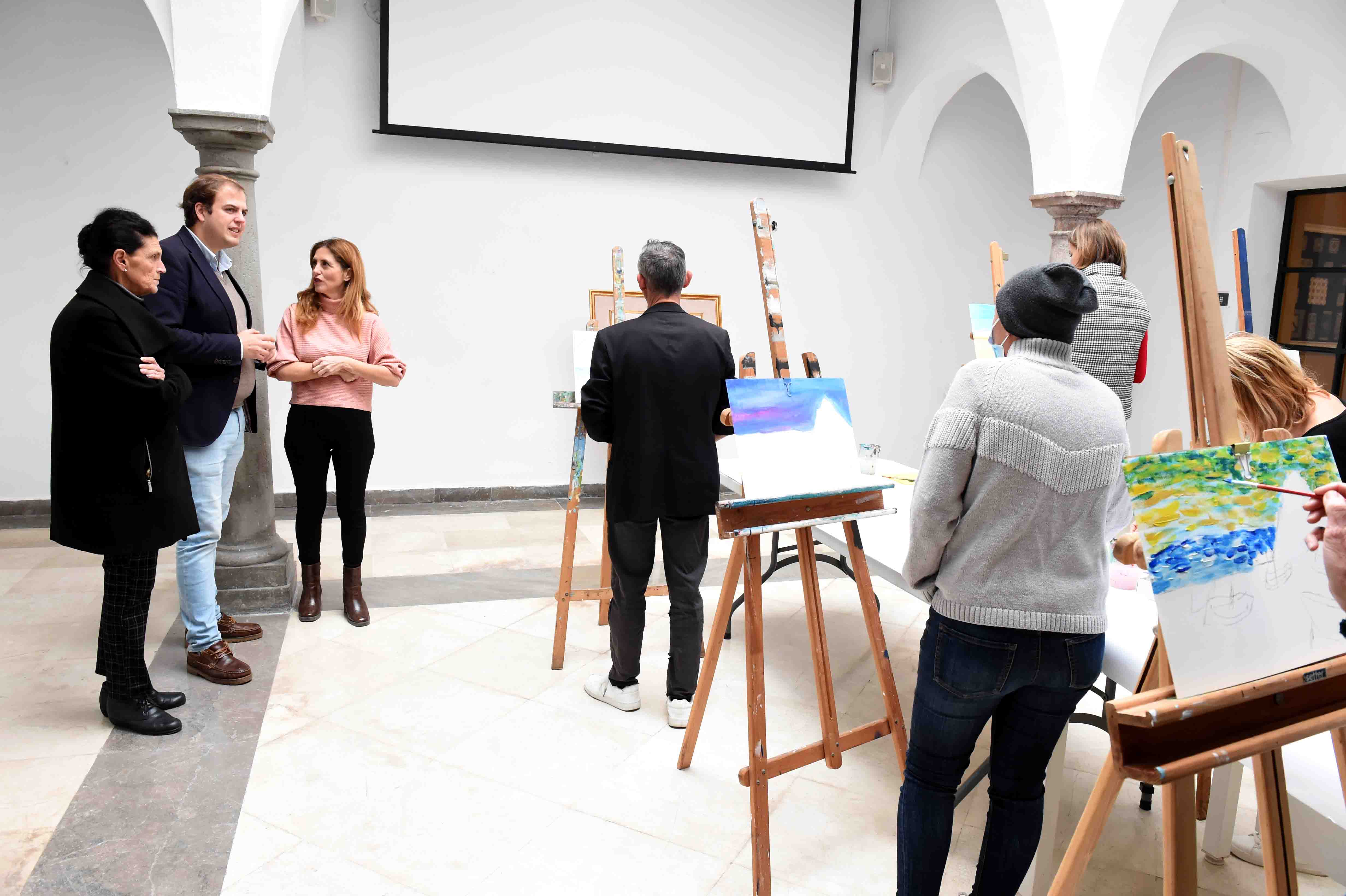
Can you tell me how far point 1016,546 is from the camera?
155 cm

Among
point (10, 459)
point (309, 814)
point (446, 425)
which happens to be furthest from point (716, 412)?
point (10, 459)

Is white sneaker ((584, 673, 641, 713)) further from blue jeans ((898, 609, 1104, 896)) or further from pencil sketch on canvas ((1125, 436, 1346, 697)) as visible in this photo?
pencil sketch on canvas ((1125, 436, 1346, 697))

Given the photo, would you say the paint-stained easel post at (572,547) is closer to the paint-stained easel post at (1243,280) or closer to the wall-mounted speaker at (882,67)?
the paint-stained easel post at (1243,280)

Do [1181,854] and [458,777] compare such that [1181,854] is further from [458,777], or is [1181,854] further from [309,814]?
[309,814]

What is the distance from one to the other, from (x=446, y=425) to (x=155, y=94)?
2462 mm

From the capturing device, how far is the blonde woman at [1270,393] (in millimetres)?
1782

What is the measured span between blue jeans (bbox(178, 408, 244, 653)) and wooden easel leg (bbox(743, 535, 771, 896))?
1.90 metres

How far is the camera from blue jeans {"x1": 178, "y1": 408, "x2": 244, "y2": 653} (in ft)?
9.63

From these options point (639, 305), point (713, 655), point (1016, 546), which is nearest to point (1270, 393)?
point (1016, 546)

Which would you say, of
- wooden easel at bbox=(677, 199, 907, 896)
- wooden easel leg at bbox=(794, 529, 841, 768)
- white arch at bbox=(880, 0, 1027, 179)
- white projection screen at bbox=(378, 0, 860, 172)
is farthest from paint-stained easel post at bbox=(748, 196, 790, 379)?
white projection screen at bbox=(378, 0, 860, 172)

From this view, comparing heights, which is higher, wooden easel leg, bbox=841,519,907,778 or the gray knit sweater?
the gray knit sweater

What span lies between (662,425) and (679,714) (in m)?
0.95

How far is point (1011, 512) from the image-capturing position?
153 centimetres

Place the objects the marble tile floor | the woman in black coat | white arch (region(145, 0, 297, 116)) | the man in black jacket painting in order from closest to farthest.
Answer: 1. the marble tile floor
2. the woman in black coat
3. the man in black jacket painting
4. white arch (region(145, 0, 297, 116))
